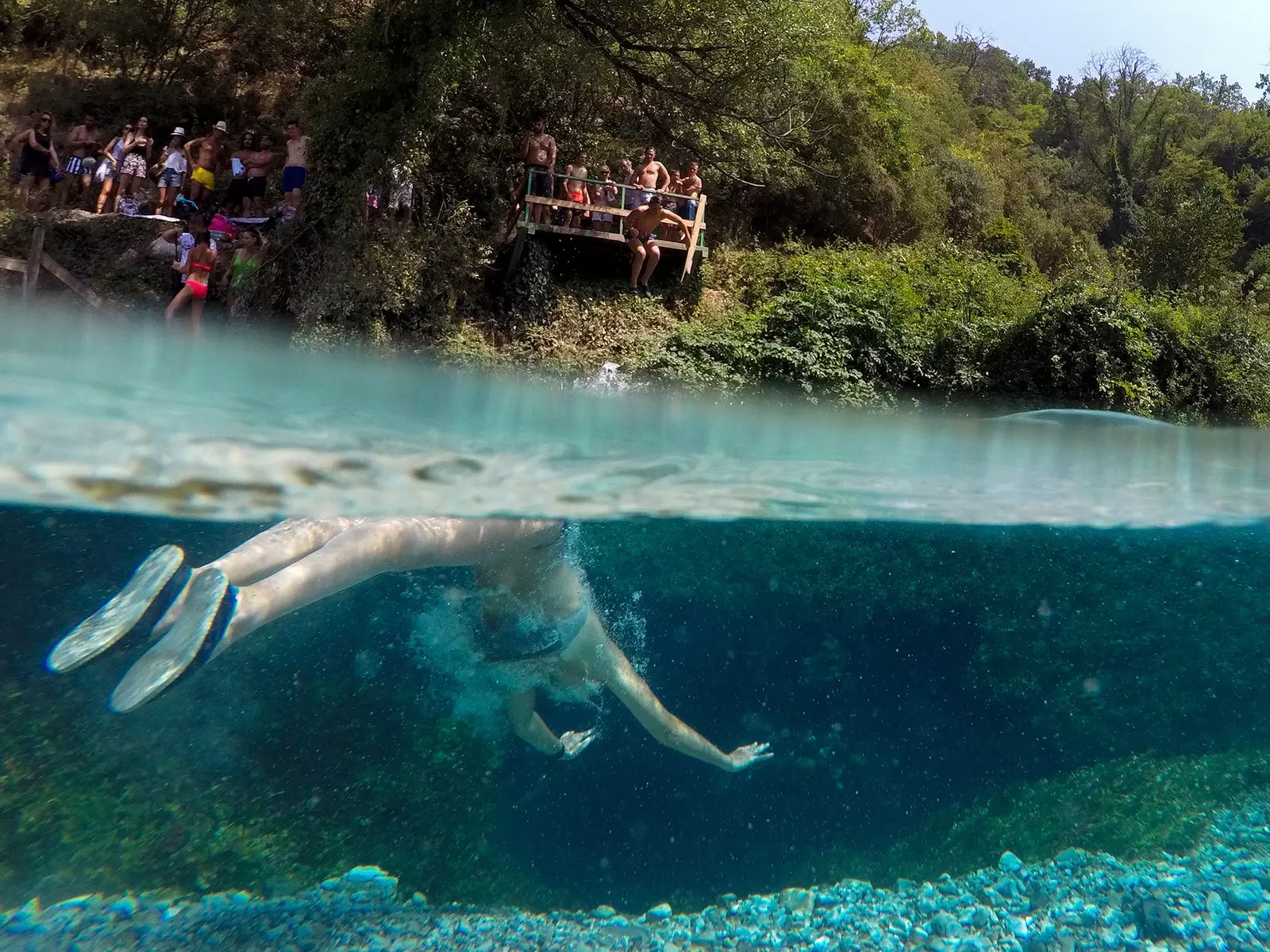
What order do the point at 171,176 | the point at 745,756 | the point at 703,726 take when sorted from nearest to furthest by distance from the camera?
the point at 745,756
the point at 703,726
the point at 171,176

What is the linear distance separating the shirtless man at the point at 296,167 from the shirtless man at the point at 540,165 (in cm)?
423

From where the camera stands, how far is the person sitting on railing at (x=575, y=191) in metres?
20.2

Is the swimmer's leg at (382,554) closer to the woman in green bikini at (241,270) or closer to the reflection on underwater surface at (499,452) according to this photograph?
the reflection on underwater surface at (499,452)

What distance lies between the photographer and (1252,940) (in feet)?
23.8

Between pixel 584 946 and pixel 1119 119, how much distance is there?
58129 millimetres

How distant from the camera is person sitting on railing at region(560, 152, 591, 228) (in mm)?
20234

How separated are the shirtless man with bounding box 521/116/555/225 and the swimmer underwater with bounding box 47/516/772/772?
11.5 meters

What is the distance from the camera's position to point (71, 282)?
58.0ft

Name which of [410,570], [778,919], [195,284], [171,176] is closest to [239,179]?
[171,176]

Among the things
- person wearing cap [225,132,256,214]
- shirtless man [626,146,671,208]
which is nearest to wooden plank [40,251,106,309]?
person wearing cap [225,132,256,214]

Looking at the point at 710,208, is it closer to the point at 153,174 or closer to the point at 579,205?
the point at 579,205

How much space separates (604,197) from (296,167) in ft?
19.9

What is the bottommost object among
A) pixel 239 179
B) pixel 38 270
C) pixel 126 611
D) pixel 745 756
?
pixel 745 756

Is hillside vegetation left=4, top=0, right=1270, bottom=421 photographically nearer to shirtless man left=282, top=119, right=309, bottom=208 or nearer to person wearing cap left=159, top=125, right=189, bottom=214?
shirtless man left=282, top=119, right=309, bottom=208
